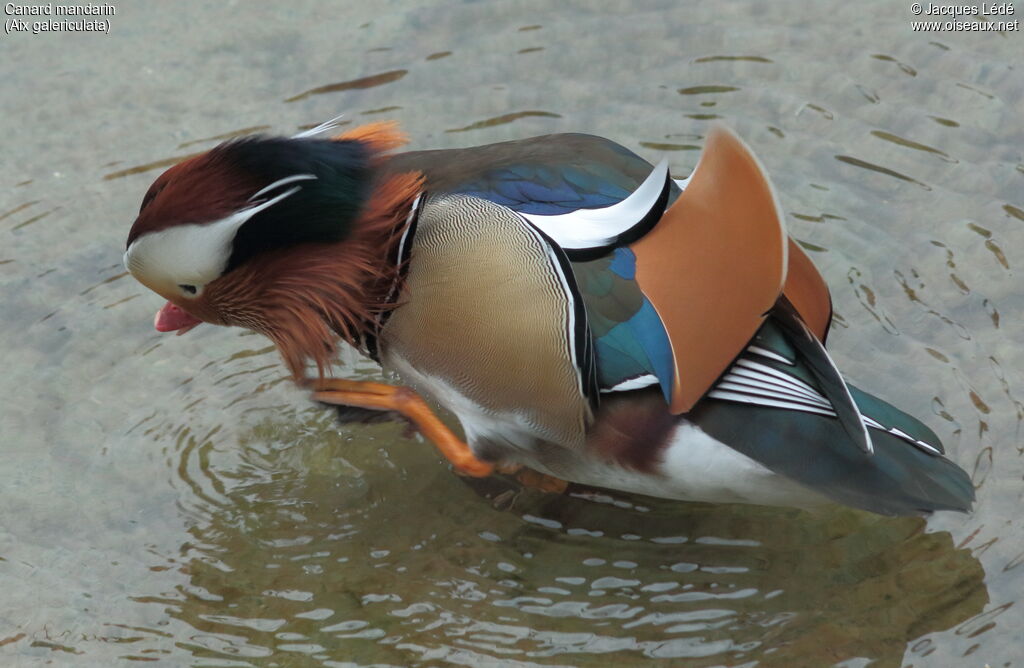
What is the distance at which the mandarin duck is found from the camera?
10.8ft

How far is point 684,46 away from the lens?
17.6ft

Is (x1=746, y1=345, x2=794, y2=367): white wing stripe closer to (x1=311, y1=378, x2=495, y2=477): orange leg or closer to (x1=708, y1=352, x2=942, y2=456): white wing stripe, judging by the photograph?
(x1=708, y1=352, x2=942, y2=456): white wing stripe

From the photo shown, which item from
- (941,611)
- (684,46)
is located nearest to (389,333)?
(941,611)

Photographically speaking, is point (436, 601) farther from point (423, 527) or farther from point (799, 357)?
point (799, 357)

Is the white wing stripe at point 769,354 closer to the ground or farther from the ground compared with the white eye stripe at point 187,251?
closer to the ground

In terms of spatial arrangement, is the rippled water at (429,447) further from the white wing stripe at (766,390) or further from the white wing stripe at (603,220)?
the white wing stripe at (603,220)

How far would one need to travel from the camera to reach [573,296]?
3.30 meters

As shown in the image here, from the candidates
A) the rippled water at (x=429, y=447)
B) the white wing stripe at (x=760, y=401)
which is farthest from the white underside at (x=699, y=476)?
the rippled water at (x=429, y=447)

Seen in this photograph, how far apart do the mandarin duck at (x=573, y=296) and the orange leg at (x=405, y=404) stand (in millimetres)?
213

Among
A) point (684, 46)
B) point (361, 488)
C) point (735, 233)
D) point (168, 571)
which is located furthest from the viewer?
point (684, 46)

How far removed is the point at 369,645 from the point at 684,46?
2.94m

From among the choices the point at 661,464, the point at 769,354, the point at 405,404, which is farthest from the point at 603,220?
the point at 405,404

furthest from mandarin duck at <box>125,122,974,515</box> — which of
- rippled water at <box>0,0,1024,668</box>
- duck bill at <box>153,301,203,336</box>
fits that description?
rippled water at <box>0,0,1024,668</box>

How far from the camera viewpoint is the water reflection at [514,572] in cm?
350
